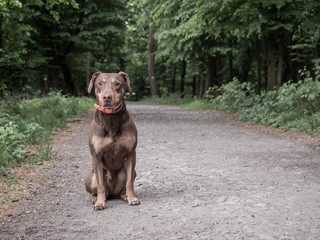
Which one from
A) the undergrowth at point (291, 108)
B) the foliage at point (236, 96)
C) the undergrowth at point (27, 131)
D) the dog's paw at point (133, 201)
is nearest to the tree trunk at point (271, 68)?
the undergrowth at point (291, 108)

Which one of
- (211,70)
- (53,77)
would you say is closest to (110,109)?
(53,77)

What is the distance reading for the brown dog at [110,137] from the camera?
12.4 feet

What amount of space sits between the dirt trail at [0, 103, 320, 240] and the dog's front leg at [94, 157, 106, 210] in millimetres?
93

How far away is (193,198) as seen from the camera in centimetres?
427

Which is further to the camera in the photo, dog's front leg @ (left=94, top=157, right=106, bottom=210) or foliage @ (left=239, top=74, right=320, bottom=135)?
foliage @ (left=239, top=74, right=320, bottom=135)

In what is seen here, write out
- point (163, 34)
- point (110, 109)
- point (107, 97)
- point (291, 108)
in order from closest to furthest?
point (107, 97), point (110, 109), point (291, 108), point (163, 34)

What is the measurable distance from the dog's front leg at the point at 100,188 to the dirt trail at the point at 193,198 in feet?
0.30

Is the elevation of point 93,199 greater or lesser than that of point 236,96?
lesser

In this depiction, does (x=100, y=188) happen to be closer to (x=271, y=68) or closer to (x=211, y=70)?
(x=271, y=68)

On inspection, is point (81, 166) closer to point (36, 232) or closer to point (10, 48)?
Answer: point (36, 232)

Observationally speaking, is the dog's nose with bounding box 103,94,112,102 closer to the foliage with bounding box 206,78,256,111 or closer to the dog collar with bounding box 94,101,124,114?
the dog collar with bounding box 94,101,124,114

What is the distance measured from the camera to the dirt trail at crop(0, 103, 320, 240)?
3217 mm

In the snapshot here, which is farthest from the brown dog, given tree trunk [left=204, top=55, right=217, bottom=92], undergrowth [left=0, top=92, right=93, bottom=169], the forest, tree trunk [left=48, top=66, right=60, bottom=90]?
tree trunk [left=204, top=55, right=217, bottom=92]

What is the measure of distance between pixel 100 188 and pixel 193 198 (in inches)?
47.2
